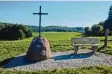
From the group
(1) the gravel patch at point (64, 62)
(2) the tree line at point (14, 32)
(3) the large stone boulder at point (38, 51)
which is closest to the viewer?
(1) the gravel patch at point (64, 62)

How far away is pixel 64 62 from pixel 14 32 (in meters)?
38.4

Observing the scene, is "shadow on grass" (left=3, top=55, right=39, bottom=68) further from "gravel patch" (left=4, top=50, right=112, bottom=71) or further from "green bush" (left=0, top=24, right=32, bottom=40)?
"green bush" (left=0, top=24, right=32, bottom=40)

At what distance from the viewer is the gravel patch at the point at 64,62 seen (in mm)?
16594

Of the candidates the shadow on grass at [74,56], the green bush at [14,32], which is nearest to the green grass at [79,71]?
the shadow on grass at [74,56]

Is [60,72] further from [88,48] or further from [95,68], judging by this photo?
[88,48]

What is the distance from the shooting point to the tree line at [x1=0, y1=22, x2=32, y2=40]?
174ft

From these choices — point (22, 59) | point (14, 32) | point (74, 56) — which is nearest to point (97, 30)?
point (14, 32)

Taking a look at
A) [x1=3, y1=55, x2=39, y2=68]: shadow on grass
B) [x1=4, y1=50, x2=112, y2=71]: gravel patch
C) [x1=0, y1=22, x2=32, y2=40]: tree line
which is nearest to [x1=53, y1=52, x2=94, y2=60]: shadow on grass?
[x1=4, y1=50, x2=112, y2=71]: gravel patch

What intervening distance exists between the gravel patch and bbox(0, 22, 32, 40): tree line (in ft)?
111

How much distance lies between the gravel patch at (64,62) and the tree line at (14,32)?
3393 cm

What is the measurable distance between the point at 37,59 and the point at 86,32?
4428 cm

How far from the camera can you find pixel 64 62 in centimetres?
1727

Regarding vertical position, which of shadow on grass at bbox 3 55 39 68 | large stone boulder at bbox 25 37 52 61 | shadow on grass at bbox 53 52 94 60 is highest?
large stone boulder at bbox 25 37 52 61

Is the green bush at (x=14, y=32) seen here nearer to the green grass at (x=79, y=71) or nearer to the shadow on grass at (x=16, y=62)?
the shadow on grass at (x=16, y=62)
